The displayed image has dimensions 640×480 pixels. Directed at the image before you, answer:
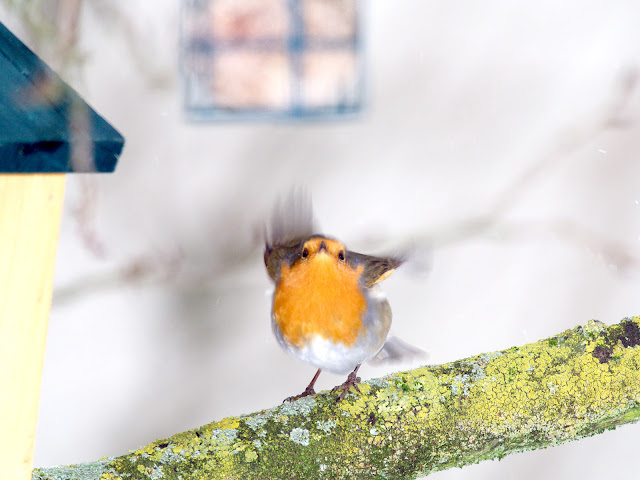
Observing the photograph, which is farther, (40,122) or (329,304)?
(329,304)

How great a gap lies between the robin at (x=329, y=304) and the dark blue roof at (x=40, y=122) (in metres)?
0.42

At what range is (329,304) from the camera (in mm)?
1425

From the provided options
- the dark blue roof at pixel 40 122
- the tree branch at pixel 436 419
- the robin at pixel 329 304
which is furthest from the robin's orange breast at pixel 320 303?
the dark blue roof at pixel 40 122

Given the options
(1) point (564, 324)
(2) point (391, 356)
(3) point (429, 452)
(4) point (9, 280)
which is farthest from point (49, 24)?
(1) point (564, 324)

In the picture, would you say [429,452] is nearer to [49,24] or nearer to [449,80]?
[49,24]

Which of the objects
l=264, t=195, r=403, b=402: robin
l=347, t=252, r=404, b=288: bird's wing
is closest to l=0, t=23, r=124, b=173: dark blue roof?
l=264, t=195, r=403, b=402: robin

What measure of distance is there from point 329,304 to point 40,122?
0.63m

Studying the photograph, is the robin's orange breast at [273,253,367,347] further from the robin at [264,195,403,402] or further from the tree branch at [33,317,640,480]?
the tree branch at [33,317,640,480]

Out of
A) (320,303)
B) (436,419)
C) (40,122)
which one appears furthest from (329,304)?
(40,122)

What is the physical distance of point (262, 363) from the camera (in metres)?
3.16

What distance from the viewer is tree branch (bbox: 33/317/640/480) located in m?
1.25

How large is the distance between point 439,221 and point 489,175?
326mm

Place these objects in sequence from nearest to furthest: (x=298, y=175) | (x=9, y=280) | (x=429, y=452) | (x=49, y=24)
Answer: (x=9, y=280) → (x=429, y=452) → (x=49, y=24) → (x=298, y=175)

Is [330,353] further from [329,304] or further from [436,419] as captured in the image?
[436,419]
